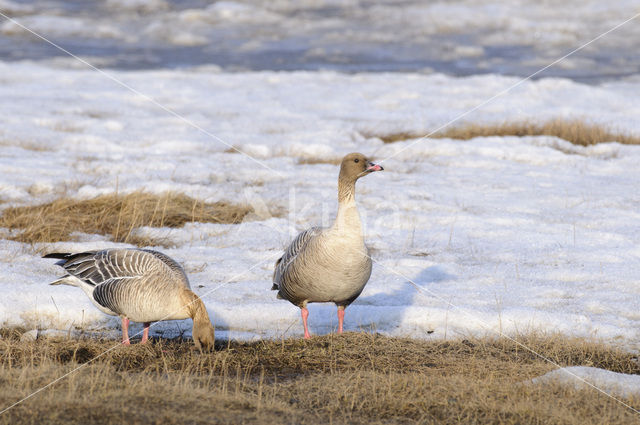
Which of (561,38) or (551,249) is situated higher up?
(561,38)

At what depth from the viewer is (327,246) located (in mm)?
7488

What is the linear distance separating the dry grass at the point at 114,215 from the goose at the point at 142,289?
378 cm

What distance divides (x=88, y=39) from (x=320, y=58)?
1267cm

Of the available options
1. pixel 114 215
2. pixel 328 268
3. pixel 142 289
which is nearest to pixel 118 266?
pixel 142 289

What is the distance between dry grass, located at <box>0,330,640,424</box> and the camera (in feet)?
17.5

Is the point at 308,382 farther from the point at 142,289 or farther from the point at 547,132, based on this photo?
the point at 547,132

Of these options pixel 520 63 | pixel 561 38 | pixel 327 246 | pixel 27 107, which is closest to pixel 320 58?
pixel 520 63

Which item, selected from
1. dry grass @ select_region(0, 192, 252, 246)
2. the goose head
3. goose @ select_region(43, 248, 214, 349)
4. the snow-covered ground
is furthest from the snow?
dry grass @ select_region(0, 192, 252, 246)

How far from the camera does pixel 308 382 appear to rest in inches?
253

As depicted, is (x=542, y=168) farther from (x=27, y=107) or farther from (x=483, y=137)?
(x=27, y=107)

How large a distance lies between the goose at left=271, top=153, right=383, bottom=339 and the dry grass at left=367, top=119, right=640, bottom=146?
11972 mm

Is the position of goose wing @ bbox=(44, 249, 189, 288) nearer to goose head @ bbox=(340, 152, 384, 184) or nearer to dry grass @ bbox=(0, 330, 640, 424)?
dry grass @ bbox=(0, 330, 640, 424)

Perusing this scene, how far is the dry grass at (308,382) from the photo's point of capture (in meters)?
5.34

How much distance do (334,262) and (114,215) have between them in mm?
6086
